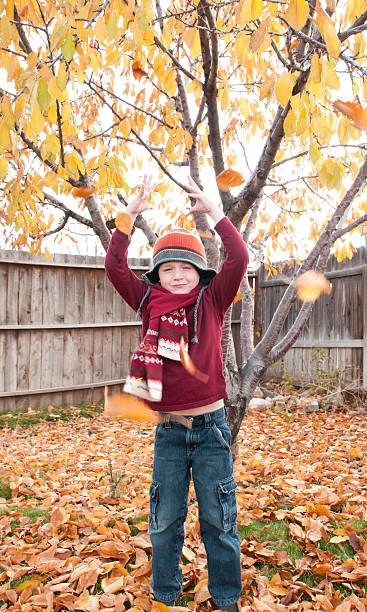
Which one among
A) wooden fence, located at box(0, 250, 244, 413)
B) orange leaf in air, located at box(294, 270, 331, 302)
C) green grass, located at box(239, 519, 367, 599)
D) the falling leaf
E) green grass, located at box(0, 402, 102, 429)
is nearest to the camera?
green grass, located at box(239, 519, 367, 599)

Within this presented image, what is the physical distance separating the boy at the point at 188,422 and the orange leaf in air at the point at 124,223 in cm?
19

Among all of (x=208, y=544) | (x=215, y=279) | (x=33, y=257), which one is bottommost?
(x=208, y=544)

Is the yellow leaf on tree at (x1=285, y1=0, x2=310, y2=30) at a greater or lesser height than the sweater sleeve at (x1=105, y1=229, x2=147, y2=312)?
greater

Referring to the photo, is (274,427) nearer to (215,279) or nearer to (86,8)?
(215,279)

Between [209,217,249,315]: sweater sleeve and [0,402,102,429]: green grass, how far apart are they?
4.19 m

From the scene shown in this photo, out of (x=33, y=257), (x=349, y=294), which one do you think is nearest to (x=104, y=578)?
(x=33, y=257)

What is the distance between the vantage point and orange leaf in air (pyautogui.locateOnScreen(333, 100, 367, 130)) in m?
1.82

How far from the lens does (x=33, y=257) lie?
6.29 m

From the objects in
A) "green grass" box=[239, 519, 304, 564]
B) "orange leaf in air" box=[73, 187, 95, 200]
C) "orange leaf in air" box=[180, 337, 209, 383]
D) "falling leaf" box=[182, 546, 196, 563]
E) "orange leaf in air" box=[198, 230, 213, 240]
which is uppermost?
"orange leaf in air" box=[73, 187, 95, 200]

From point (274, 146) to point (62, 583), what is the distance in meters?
2.26

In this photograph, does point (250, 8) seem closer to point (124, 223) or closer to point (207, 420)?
point (124, 223)

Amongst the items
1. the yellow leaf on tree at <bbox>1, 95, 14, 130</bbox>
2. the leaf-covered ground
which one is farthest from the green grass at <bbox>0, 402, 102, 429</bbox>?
the yellow leaf on tree at <bbox>1, 95, 14, 130</bbox>

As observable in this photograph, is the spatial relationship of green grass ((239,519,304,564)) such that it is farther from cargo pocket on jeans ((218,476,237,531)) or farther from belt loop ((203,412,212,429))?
belt loop ((203,412,212,429))

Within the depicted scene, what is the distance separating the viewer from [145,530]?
2.49 meters
